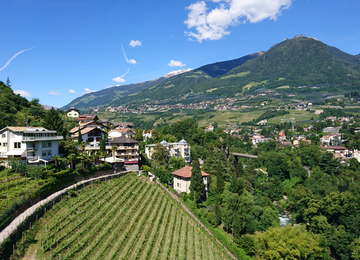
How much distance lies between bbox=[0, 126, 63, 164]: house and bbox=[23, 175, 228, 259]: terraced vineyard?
340 inches

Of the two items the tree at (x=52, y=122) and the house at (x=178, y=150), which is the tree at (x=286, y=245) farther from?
the tree at (x=52, y=122)

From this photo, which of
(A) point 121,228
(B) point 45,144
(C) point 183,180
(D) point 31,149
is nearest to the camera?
(A) point 121,228

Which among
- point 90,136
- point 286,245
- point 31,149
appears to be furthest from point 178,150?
point 31,149

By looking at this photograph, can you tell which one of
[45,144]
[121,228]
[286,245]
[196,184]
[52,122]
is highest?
[52,122]

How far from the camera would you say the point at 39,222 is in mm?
24969

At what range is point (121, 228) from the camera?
29.0 meters

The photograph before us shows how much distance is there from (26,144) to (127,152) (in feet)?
67.7

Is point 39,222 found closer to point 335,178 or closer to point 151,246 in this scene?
point 151,246

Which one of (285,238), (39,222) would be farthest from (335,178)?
(39,222)

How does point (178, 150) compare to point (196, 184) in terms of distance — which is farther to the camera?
point (178, 150)

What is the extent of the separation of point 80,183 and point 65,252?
14093mm

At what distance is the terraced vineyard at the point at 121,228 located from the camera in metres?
23.8

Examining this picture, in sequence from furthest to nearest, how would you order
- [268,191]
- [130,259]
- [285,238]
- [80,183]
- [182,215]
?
[268,191], [182,215], [285,238], [80,183], [130,259]

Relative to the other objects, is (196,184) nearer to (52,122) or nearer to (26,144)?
(26,144)
